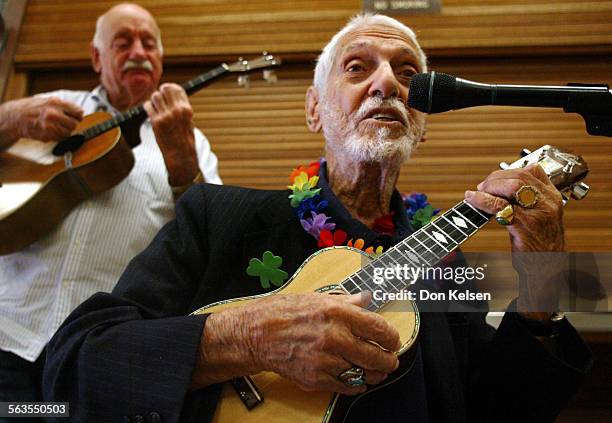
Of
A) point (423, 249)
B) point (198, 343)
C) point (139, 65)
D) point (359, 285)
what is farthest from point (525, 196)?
point (139, 65)

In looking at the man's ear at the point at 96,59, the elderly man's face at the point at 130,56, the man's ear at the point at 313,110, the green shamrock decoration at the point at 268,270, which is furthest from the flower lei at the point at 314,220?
the man's ear at the point at 96,59

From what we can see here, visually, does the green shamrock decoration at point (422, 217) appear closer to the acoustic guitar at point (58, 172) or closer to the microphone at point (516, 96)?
the microphone at point (516, 96)

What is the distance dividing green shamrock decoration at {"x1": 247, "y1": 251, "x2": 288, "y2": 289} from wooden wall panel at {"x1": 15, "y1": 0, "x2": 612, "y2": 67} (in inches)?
20.7

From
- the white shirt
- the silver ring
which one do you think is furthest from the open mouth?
the white shirt

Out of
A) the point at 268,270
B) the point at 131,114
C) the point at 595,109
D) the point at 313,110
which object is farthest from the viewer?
the point at 131,114

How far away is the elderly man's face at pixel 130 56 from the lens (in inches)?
61.8

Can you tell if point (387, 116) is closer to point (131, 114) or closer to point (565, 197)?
point (565, 197)

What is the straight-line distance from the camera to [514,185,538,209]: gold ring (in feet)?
2.66

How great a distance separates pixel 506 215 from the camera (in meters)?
0.83

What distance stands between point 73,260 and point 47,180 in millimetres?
173

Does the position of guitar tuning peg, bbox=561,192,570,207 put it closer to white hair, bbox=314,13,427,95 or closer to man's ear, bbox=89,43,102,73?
white hair, bbox=314,13,427,95

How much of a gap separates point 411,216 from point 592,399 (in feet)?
1.52

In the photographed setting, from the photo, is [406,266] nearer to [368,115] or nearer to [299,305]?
[299,305]

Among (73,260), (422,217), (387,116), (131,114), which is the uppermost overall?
(387,116)
